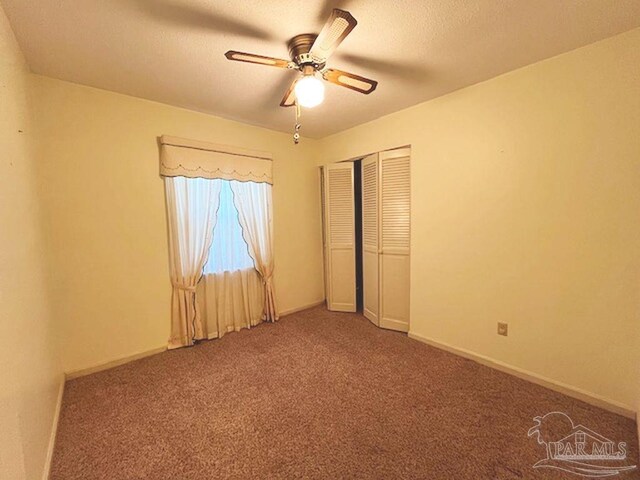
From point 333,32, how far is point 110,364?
3013 millimetres

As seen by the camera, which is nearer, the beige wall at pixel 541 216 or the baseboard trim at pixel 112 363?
the beige wall at pixel 541 216

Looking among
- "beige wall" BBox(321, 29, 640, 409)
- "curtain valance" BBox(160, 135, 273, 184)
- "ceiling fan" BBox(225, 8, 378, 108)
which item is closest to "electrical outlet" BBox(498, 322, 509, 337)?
"beige wall" BBox(321, 29, 640, 409)

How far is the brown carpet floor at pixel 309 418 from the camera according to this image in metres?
1.39

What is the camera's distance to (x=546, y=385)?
77.7 inches

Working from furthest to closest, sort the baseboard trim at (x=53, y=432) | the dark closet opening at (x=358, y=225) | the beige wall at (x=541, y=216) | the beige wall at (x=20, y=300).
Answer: the dark closet opening at (x=358, y=225)
the beige wall at (x=541, y=216)
the baseboard trim at (x=53, y=432)
the beige wall at (x=20, y=300)

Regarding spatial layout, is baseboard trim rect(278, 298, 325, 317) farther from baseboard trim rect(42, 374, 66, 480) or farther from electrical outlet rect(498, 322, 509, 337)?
electrical outlet rect(498, 322, 509, 337)

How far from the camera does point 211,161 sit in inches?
108

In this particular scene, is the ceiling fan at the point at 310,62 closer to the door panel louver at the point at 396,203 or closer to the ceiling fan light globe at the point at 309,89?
the ceiling fan light globe at the point at 309,89

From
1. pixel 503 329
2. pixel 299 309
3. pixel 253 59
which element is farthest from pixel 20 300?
pixel 503 329

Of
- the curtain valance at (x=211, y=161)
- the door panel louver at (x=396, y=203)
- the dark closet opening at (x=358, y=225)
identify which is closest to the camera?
the curtain valance at (x=211, y=161)

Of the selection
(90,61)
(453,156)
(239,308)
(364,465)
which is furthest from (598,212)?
(90,61)

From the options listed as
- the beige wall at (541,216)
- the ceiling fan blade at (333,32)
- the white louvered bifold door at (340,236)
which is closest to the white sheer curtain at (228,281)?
the white louvered bifold door at (340,236)

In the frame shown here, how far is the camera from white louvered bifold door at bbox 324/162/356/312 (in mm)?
3447

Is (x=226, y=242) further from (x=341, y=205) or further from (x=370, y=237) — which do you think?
(x=370, y=237)
